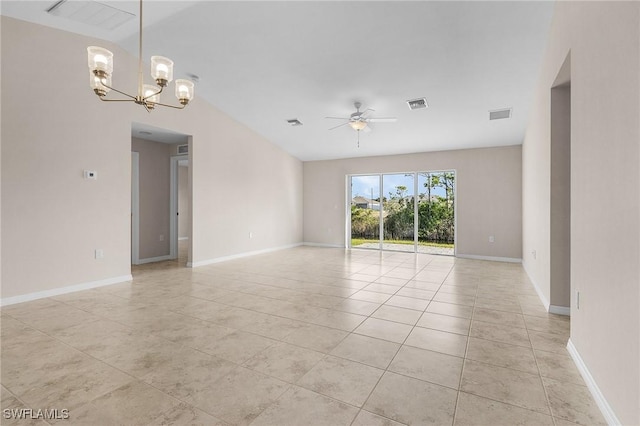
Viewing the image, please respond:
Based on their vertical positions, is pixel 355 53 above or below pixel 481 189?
above

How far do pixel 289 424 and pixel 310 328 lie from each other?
1283 mm

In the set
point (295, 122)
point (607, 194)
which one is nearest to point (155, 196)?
point (295, 122)

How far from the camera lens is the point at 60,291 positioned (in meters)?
4.00

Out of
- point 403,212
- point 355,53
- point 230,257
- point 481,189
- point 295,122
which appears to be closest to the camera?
point 355,53

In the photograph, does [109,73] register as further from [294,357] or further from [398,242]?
[398,242]

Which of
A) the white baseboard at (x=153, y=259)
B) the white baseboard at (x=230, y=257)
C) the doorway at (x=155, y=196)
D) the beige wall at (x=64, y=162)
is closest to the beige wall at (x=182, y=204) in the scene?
the doorway at (x=155, y=196)

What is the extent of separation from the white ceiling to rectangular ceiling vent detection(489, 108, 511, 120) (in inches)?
4.0

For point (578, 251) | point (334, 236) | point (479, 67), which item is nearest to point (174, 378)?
point (578, 251)

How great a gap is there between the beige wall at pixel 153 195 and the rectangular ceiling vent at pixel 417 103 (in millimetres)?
5194

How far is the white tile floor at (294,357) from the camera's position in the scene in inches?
66.7

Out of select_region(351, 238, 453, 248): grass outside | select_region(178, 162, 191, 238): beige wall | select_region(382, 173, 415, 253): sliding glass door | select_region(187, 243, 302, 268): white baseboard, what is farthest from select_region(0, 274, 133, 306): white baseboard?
select_region(382, 173, 415, 253): sliding glass door

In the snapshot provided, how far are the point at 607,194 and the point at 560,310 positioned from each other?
217cm

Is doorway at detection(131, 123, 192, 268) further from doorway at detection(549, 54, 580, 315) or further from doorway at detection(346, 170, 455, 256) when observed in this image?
doorway at detection(549, 54, 580, 315)

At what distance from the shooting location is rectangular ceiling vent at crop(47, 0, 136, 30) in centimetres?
346
